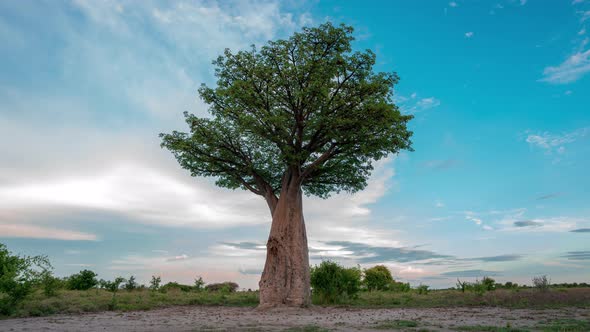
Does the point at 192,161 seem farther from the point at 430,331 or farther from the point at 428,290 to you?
the point at 428,290

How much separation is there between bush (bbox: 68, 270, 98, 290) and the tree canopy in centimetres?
969

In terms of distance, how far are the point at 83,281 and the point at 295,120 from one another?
Answer: 50.7 ft

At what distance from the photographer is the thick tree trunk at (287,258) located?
59.6ft

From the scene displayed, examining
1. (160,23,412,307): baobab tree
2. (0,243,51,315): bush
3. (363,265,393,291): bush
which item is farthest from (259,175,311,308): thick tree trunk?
(363,265,393,291): bush

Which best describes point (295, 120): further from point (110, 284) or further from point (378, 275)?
point (378, 275)

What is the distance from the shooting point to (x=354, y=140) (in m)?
18.2

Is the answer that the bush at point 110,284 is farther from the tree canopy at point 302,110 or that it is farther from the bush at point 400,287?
the bush at point 400,287

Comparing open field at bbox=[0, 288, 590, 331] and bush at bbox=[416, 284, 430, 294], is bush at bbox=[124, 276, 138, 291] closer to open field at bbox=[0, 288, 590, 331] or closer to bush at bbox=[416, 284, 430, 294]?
open field at bbox=[0, 288, 590, 331]

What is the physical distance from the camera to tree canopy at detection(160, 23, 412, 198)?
1777 centimetres

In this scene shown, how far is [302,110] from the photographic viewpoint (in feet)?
59.9

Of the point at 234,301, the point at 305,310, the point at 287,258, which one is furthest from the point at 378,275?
the point at 305,310

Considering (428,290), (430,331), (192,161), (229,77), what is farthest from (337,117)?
(428,290)

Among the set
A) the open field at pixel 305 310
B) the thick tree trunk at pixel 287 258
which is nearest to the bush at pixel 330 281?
the open field at pixel 305 310

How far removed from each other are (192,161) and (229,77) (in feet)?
14.2
